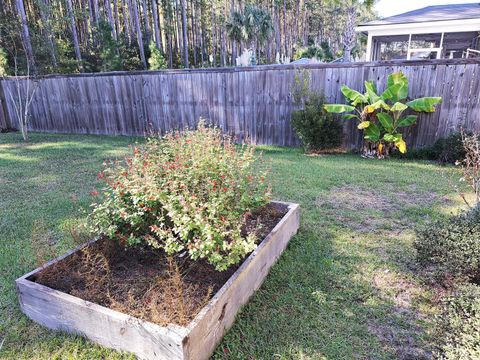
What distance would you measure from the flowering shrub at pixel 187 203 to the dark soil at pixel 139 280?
0.40 feet

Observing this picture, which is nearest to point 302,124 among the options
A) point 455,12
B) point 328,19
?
point 455,12

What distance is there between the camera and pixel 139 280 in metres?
2.46

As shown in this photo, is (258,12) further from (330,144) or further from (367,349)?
(367,349)

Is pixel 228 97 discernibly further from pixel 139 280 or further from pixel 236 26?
pixel 236 26

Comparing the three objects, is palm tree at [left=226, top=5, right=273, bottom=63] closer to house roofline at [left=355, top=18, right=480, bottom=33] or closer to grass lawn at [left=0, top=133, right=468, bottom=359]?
house roofline at [left=355, top=18, right=480, bottom=33]

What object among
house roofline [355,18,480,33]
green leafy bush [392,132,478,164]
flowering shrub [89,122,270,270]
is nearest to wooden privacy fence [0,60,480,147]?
green leafy bush [392,132,478,164]

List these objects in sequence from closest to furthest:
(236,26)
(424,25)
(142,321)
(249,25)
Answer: (142,321) → (424,25) → (249,25) → (236,26)

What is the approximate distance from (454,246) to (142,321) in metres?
2.36

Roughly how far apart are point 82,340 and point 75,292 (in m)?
0.32

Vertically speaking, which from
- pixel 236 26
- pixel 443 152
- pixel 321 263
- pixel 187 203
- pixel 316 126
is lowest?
pixel 321 263

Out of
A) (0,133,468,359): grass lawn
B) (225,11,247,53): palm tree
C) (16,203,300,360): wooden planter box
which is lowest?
(0,133,468,359): grass lawn

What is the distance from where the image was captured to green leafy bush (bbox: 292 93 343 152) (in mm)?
7129

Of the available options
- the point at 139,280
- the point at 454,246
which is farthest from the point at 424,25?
the point at 139,280

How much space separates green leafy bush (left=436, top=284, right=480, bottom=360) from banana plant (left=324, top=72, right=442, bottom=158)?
16.5 feet
